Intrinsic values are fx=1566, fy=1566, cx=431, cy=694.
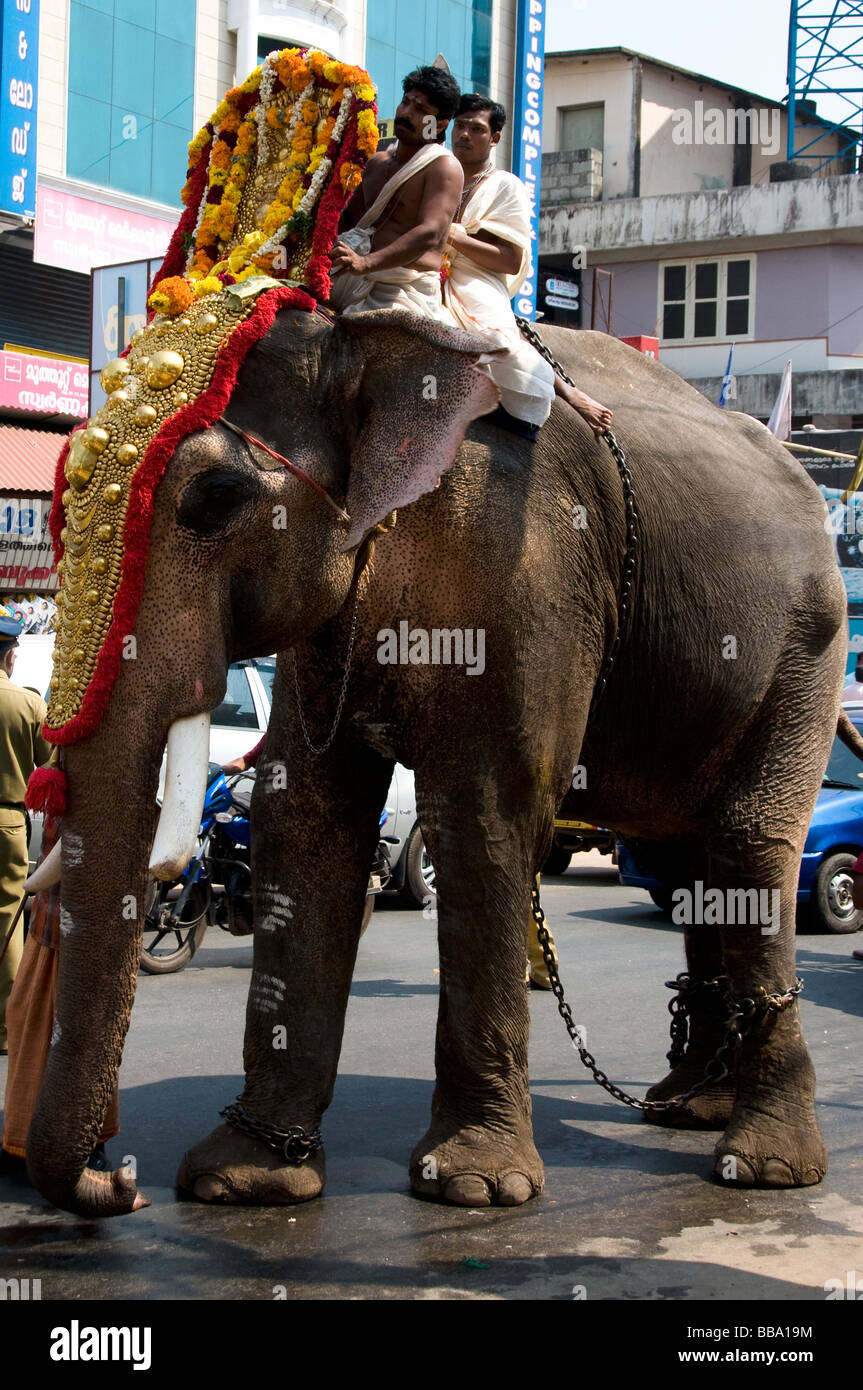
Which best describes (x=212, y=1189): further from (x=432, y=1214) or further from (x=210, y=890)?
(x=210, y=890)

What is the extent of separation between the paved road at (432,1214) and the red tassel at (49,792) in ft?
3.99

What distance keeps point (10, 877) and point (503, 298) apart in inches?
132

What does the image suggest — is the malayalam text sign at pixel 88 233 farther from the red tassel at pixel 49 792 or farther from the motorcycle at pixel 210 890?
the red tassel at pixel 49 792

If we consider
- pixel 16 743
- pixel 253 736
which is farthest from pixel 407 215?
pixel 253 736

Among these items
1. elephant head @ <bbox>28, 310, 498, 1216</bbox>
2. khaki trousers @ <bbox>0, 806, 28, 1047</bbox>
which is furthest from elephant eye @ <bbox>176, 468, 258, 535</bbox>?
khaki trousers @ <bbox>0, 806, 28, 1047</bbox>

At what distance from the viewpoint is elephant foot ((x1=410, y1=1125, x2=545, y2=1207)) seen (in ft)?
14.8

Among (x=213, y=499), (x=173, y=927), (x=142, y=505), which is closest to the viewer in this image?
(x=142, y=505)

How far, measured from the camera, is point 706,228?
34.6 meters

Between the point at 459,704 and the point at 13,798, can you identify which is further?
the point at 13,798

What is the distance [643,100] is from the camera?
3819 centimetres

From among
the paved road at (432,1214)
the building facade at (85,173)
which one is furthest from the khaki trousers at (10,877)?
the building facade at (85,173)

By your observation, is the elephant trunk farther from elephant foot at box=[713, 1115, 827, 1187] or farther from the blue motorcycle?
the blue motorcycle

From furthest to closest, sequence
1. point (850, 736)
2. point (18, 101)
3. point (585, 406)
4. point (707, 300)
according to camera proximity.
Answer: point (707, 300) → point (18, 101) → point (850, 736) → point (585, 406)

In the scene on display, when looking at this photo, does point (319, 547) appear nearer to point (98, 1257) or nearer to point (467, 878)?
point (467, 878)
